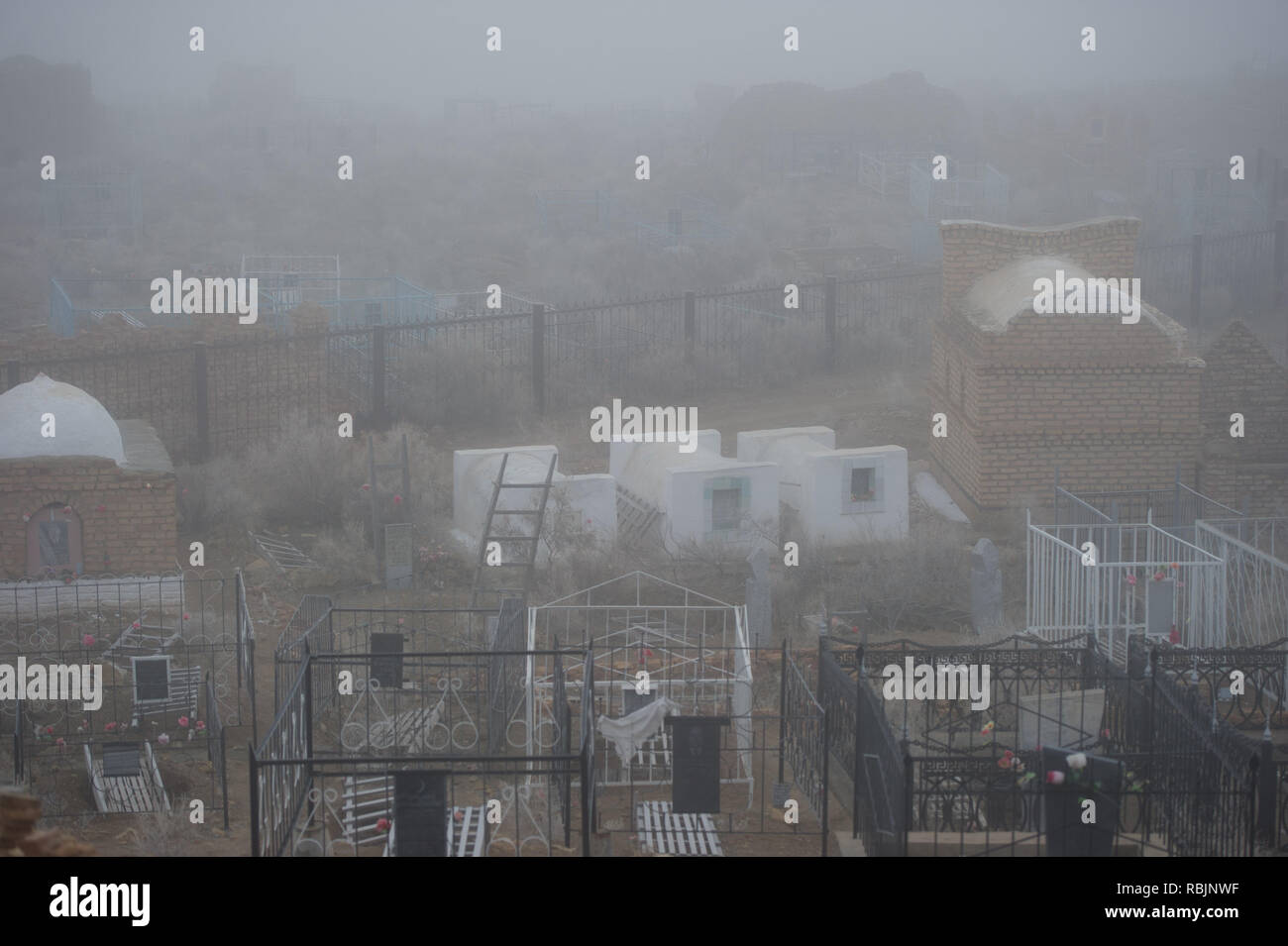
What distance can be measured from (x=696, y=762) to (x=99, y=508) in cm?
818

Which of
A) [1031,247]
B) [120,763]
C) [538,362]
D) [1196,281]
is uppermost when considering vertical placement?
[1196,281]

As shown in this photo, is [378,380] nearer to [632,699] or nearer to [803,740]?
[632,699]

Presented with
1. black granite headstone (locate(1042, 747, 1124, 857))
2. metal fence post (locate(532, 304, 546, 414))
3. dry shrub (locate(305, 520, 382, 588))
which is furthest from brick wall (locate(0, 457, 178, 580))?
A: black granite headstone (locate(1042, 747, 1124, 857))

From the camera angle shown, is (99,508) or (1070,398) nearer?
(99,508)

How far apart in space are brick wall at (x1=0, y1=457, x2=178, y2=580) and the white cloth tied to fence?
647cm

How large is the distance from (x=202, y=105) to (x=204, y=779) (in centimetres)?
7147

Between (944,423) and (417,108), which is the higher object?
(417,108)

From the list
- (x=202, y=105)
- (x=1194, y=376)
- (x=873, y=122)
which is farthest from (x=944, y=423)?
(x=202, y=105)

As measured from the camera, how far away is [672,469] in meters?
16.4

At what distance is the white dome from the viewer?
48.2 feet

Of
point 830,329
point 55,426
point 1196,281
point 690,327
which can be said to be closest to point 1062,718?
point 55,426

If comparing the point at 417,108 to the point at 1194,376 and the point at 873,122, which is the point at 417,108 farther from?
the point at 1194,376

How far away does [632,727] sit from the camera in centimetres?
1059

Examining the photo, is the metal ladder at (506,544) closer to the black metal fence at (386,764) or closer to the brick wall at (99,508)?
the black metal fence at (386,764)
